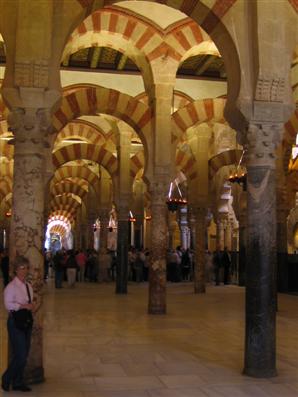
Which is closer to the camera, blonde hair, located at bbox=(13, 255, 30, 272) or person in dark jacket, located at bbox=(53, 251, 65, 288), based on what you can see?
blonde hair, located at bbox=(13, 255, 30, 272)

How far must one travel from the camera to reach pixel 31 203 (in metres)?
4.10

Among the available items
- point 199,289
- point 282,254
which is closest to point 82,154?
point 199,289

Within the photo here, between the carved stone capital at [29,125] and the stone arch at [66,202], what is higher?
the stone arch at [66,202]

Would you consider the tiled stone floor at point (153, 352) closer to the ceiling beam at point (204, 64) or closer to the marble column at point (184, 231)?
the ceiling beam at point (204, 64)

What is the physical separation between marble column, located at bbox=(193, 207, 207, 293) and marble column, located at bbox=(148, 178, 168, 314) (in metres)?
3.14

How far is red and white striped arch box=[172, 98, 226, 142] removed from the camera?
9.59m

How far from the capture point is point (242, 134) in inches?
185

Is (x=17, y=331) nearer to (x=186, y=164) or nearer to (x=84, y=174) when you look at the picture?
(x=186, y=164)

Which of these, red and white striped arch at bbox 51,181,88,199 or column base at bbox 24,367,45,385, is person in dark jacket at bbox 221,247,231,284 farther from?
column base at bbox 24,367,45,385

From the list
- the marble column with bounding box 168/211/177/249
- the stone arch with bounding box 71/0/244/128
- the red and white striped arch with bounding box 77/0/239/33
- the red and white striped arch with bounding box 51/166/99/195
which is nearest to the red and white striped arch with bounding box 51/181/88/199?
the marble column with bounding box 168/211/177/249

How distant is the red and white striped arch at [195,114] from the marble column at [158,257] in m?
1.86

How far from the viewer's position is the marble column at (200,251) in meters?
11.0

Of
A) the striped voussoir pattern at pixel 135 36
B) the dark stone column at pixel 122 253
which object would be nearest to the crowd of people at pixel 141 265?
the dark stone column at pixel 122 253

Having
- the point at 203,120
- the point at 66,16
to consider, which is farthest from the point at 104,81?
the point at 66,16
